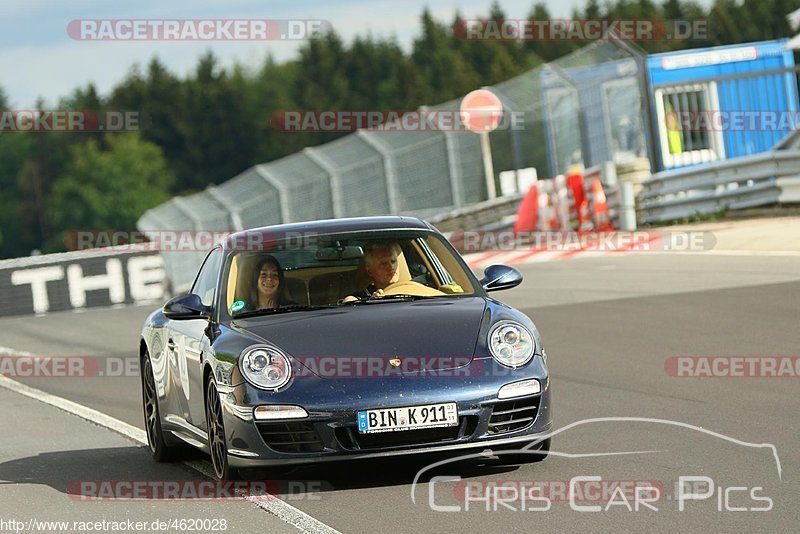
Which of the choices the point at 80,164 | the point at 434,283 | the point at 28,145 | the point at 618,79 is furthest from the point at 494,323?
the point at 28,145

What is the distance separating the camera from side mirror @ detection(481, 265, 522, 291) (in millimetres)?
8492

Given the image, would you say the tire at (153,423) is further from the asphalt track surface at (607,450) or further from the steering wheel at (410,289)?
the steering wheel at (410,289)

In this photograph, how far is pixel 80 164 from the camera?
142 meters

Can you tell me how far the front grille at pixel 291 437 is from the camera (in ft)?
23.7

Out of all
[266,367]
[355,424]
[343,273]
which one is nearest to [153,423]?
[343,273]

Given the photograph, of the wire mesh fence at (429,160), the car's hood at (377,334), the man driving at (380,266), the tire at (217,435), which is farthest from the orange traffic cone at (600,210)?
the tire at (217,435)

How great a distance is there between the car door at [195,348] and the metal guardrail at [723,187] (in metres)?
15.9

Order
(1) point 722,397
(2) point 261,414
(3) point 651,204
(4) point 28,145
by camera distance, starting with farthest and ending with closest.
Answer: (4) point 28,145
(3) point 651,204
(1) point 722,397
(2) point 261,414

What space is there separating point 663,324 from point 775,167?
10.2 metres

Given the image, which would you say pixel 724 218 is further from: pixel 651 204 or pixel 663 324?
pixel 663 324

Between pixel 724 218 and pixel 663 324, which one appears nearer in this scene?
pixel 663 324

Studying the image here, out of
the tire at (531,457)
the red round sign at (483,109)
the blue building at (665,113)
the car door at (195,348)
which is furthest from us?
the red round sign at (483,109)

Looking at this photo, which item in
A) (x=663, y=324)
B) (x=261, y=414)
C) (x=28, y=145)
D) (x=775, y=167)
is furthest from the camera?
(x=28, y=145)

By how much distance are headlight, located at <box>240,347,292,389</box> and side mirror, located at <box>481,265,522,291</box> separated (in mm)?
1507
